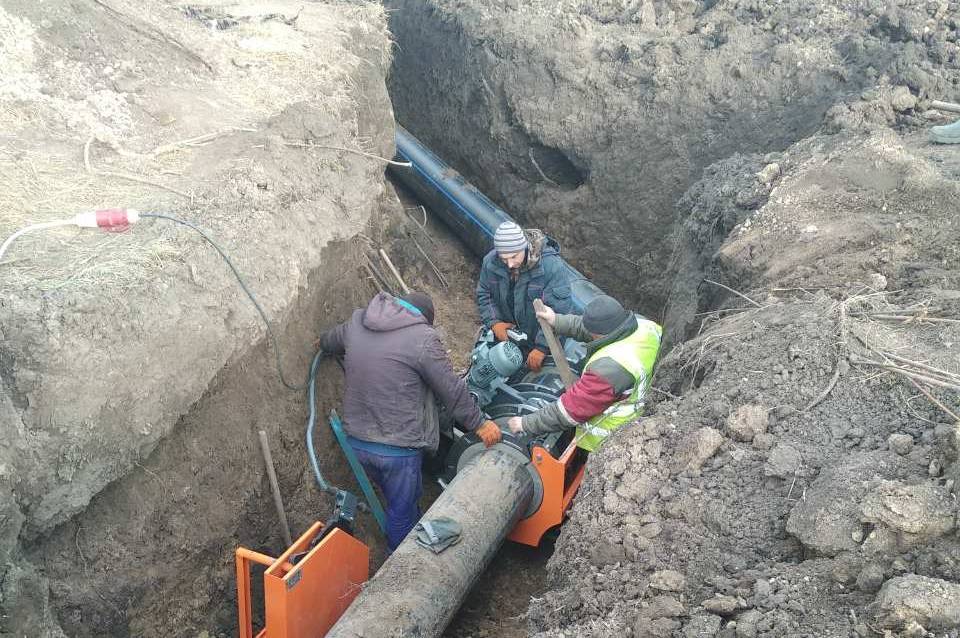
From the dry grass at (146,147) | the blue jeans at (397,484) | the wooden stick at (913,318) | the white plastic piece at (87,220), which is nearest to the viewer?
the wooden stick at (913,318)

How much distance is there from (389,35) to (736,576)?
7.69 metres

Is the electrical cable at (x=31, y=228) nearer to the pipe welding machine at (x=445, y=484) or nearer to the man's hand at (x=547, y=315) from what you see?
the pipe welding machine at (x=445, y=484)

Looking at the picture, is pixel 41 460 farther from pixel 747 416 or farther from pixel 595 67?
pixel 595 67

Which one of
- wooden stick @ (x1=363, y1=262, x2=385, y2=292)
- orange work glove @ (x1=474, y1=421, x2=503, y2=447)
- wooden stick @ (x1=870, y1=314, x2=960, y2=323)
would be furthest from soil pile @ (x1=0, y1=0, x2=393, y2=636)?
wooden stick @ (x1=870, y1=314, x2=960, y2=323)

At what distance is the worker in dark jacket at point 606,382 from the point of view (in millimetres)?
4098

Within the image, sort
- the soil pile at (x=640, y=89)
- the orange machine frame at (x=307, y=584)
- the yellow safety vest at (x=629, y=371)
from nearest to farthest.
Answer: the orange machine frame at (x=307, y=584), the yellow safety vest at (x=629, y=371), the soil pile at (x=640, y=89)

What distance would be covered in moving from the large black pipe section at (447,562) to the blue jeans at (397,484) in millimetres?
480

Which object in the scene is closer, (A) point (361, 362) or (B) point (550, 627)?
(B) point (550, 627)

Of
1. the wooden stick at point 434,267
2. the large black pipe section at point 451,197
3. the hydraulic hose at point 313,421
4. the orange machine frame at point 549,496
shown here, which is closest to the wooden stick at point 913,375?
the orange machine frame at point 549,496

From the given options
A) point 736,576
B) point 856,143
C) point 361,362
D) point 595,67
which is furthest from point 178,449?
point 595,67

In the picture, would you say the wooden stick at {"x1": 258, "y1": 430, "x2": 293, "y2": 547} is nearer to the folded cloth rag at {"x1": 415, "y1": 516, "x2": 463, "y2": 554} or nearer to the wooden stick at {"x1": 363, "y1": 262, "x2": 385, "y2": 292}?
the folded cloth rag at {"x1": 415, "y1": 516, "x2": 463, "y2": 554}

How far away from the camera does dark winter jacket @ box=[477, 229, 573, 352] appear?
5590 millimetres

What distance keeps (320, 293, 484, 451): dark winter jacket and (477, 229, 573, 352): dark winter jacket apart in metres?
1.25

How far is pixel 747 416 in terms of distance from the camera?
3070 mm
